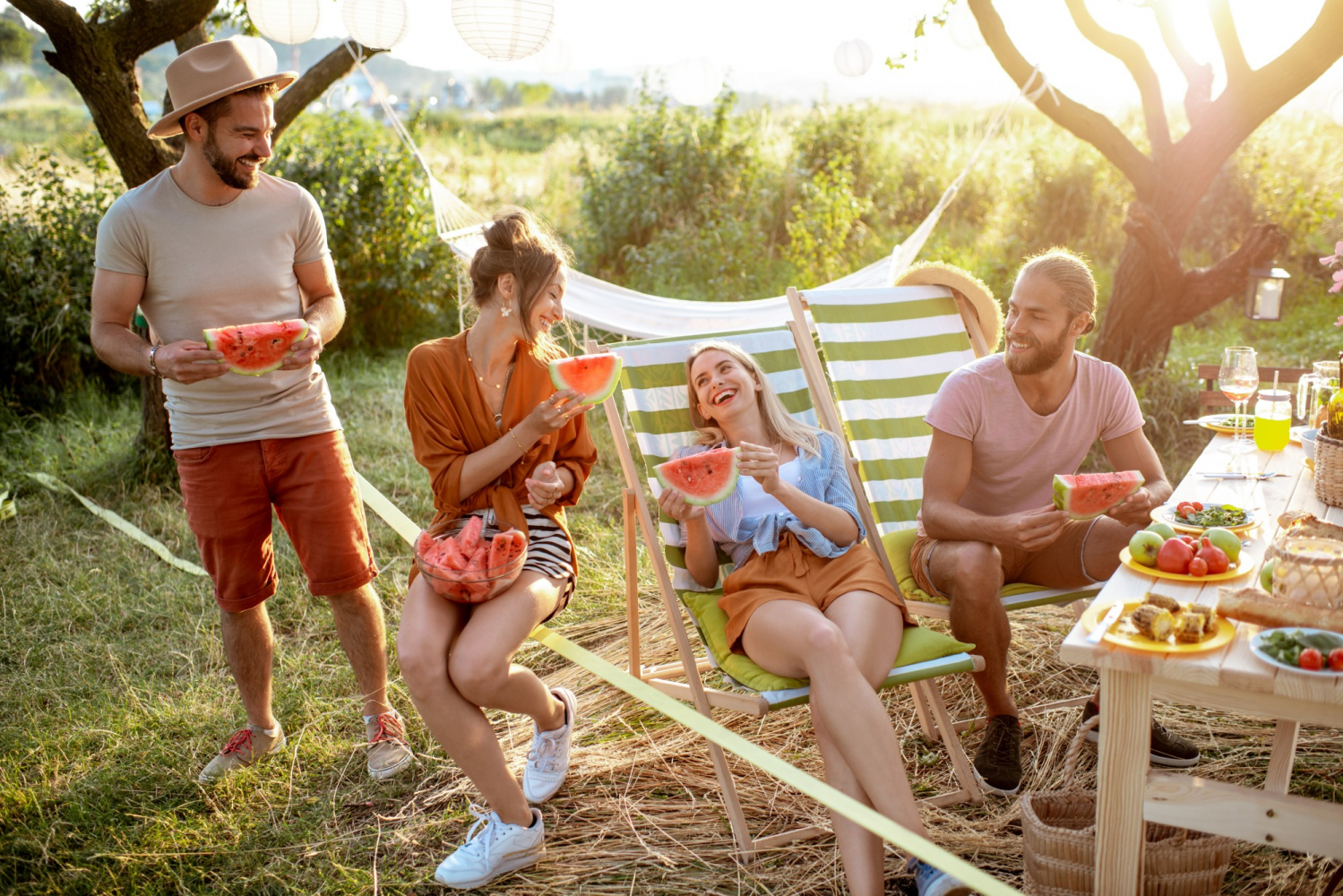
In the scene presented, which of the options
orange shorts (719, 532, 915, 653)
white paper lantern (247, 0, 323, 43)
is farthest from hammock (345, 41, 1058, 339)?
orange shorts (719, 532, 915, 653)

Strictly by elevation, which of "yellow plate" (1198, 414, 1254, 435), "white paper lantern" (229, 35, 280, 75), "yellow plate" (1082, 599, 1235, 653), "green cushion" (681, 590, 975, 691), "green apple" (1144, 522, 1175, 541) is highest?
"white paper lantern" (229, 35, 280, 75)

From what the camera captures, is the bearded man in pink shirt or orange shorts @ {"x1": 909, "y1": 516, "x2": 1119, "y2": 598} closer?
the bearded man in pink shirt

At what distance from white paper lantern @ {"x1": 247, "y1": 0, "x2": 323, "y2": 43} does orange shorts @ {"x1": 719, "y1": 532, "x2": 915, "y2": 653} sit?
3.99m

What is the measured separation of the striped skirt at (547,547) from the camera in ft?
10.1

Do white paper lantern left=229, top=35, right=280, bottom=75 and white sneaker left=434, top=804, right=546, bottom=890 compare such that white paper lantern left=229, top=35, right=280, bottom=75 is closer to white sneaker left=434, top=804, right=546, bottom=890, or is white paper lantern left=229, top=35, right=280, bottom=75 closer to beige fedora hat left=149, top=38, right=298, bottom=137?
beige fedora hat left=149, top=38, right=298, bottom=137

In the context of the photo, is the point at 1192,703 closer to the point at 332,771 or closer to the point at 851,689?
the point at 851,689

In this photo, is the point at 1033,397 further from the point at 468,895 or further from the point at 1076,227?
the point at 1076,227

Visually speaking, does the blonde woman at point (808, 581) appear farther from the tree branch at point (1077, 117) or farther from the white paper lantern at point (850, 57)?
the white paper lantern at point (850, 57)

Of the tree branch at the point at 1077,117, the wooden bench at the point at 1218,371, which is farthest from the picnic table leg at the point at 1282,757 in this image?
the tree branch at the point at 1077,117

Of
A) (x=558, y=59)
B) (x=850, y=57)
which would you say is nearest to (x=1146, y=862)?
(x=850, y=57)

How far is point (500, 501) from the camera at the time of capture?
311cm

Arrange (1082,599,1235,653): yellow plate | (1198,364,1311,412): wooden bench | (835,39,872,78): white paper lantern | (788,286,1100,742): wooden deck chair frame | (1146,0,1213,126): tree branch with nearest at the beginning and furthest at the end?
(1082,599,1235,653): yellow plate
(788,286,1100,742): wooden deck chair frame
(1198,364,1311,412): wooden bench
(1146,0,1213,126): tree branch
(835,39,872,78): white paper lantern

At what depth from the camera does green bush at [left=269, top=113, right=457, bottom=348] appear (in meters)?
8.95

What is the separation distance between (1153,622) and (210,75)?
2930mm
